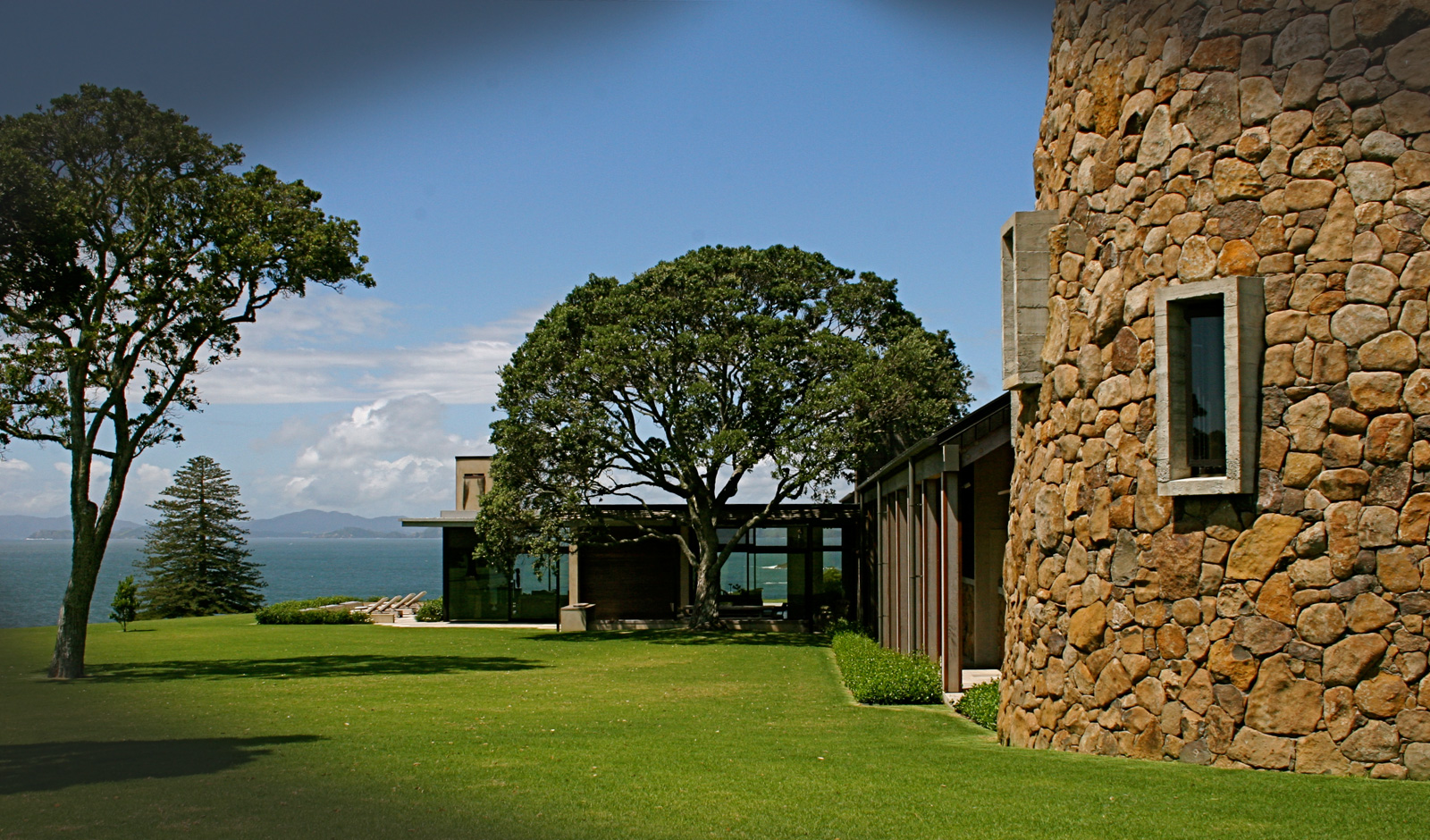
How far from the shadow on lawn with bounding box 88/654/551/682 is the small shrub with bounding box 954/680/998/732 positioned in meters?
8.77

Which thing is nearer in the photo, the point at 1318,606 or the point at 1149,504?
the point at 1318,606

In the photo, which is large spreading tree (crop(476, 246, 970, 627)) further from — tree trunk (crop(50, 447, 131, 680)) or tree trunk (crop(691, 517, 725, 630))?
tree trunk (crop(50, 447, 131, 680))

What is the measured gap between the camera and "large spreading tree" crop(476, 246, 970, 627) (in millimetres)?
25266

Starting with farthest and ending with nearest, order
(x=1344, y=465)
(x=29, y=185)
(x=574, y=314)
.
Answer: (x=574, y=314) < (x=29, y=185) < (x=1344, y=465)

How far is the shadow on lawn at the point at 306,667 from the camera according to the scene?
18.2m

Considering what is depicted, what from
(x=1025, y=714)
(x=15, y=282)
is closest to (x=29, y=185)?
(x=15, y=282)

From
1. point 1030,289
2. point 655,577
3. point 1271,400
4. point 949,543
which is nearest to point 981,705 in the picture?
point 949,543

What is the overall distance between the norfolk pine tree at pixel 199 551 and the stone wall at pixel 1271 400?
50118mm

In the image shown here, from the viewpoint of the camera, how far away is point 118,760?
9.01m

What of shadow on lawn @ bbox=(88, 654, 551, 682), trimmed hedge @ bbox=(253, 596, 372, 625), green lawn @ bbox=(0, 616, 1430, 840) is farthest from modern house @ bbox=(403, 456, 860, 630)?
green lawn @ bbox=(0, 616, 1430, 840)

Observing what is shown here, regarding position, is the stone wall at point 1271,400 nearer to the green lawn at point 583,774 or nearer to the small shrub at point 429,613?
the green lawn at point 583,774

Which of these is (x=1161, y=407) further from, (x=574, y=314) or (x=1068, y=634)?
(x=574, y=314)

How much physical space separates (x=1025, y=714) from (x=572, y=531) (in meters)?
19.8

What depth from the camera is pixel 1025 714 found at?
9.63 metres
